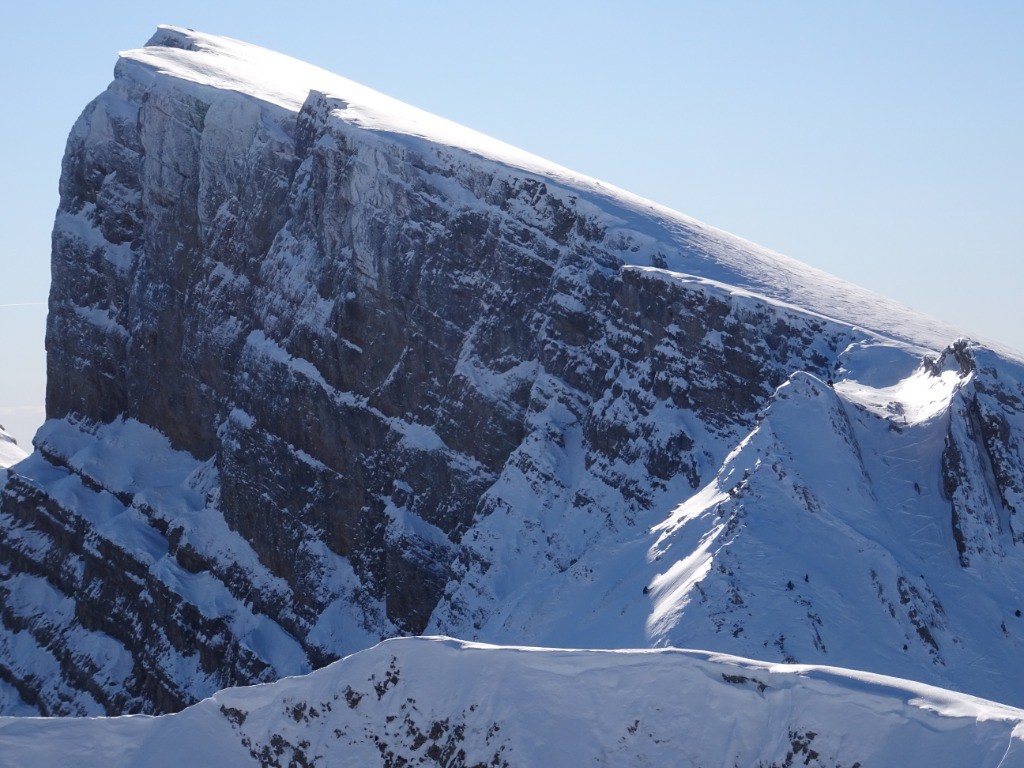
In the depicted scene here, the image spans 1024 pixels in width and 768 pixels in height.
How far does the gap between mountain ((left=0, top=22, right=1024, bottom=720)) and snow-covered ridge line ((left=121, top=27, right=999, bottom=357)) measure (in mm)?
499

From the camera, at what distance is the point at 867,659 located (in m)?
71.6

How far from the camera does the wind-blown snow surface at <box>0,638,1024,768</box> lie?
52094 millimetres

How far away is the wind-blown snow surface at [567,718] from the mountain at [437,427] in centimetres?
1498

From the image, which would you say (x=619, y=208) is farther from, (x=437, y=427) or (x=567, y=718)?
(x=567, y=718)

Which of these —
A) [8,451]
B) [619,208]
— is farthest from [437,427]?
[8,451]

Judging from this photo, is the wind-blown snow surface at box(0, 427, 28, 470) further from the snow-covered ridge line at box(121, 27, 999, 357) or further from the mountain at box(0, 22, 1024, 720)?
the snow-covered ridge line at box(121, 27, 999, 357)

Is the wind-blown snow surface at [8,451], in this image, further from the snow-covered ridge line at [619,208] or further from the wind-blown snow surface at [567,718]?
the wind-blown snow surface at [567,718]

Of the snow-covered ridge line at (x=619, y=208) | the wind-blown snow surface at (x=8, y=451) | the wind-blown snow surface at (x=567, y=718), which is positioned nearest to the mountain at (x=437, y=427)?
the snow-covered ridge line at (x=619, y=208)

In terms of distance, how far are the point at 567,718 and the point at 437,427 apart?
165 feet

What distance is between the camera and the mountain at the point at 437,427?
79.8 metres

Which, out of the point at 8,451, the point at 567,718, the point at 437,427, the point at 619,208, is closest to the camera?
the point at 567,718

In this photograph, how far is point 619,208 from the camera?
108m

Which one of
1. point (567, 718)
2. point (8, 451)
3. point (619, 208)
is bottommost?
point (8, 451)

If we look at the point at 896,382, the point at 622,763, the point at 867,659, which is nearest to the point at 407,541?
the point at 896,382
